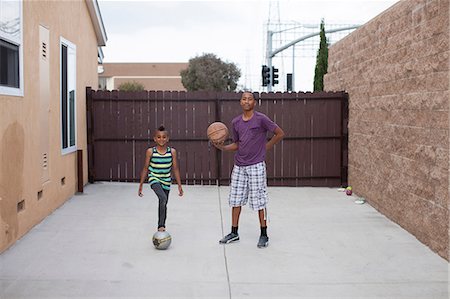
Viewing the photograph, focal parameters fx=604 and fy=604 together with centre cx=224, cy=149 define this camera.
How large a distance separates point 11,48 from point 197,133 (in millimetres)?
5783

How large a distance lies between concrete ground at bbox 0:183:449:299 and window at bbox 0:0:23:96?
6.24 ft

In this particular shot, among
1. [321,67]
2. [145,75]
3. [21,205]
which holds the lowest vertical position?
[21,205]

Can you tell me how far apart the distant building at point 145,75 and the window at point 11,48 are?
6392 cm

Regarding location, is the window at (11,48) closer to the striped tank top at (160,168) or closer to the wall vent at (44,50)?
the wall vent at (44,50)

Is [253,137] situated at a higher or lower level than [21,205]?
higher

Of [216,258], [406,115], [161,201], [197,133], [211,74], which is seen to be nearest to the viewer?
[216,258]

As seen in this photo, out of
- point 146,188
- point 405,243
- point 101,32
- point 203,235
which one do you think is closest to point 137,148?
point 146,188

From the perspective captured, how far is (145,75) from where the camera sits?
7319cm

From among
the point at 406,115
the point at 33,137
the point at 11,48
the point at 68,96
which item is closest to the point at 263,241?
the point at 406,115

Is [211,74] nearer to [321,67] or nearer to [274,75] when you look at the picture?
[274,75]

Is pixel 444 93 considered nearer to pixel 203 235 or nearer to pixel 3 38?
pixel 203 235

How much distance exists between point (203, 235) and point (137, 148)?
5.11m

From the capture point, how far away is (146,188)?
40.0ft

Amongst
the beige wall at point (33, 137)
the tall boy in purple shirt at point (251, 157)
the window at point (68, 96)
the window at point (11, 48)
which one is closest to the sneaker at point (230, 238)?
the tall boy in purple shirt at point (251, 157)
